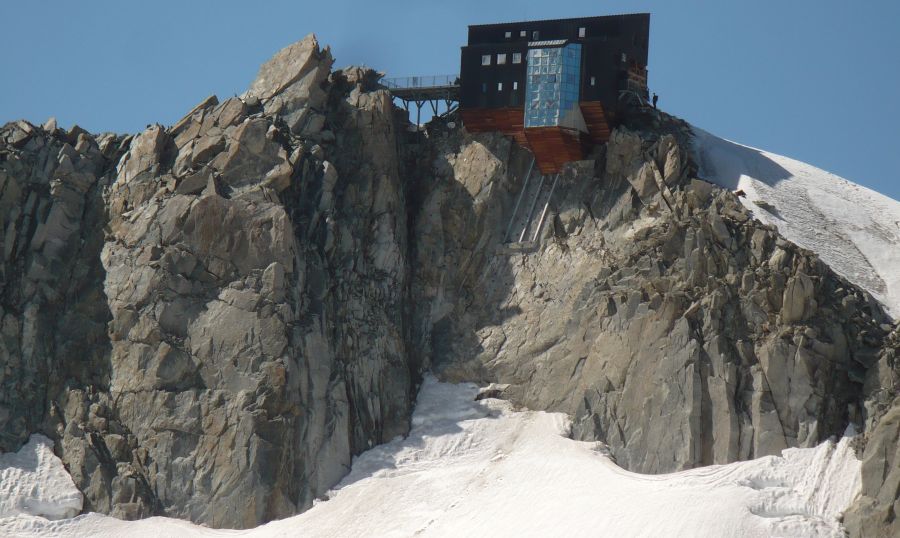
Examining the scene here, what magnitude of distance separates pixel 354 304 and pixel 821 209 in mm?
24351

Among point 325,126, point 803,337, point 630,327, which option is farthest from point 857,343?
point 325,126

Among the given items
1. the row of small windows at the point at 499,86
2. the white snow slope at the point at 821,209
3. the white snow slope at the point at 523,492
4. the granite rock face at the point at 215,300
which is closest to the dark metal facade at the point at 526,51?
the row of small windows at the point at 499,86

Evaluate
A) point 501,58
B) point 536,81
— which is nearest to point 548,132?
point 536,81

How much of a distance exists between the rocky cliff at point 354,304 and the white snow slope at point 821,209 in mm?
2085

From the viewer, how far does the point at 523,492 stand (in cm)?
9669

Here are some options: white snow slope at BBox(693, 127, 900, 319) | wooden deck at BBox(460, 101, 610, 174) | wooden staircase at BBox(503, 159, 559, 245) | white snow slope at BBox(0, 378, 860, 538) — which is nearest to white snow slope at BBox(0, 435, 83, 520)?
white snow slope at BBox(0, 378, 860, 538)

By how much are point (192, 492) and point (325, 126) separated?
70.0 feet

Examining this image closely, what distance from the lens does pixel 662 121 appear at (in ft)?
355

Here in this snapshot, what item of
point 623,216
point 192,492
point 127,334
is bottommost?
point 192,492

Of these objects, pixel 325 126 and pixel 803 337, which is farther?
pixel 325 126

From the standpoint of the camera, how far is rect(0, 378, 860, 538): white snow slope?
91500 millimetres

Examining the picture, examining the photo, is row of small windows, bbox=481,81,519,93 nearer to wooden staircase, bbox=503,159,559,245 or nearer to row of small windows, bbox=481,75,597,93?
row of small windows, bbox=481,75,597,93

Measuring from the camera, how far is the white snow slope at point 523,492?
9150 centimetres

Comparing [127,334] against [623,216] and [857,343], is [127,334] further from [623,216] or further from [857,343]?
[857,343]
